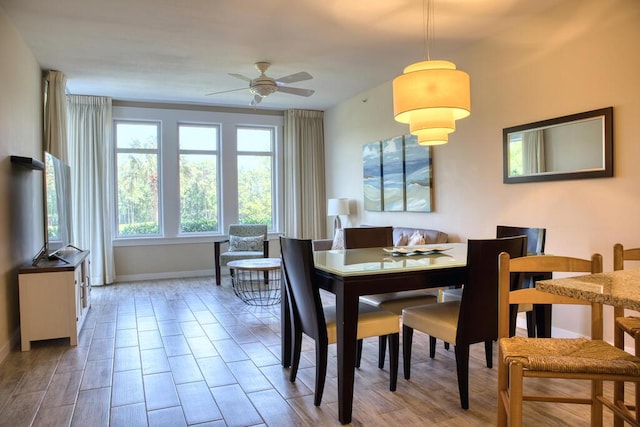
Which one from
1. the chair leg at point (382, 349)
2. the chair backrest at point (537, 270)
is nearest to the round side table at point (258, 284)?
the chair leg at point (382, 349)

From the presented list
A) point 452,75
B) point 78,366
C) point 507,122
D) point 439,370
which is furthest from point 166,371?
point 507,122

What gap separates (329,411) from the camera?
241 centimetres

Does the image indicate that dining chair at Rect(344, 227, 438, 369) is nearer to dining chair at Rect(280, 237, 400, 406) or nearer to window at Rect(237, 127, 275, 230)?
dining chair at Rect(280, 237, 400, 406)

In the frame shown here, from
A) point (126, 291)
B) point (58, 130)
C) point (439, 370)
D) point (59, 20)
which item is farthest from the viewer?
point (126, 291)

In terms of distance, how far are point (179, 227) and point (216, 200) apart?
74cm

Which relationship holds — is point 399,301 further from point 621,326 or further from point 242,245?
point 242,245

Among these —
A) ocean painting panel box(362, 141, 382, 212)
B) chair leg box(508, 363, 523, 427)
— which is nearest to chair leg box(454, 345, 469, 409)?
chair leg box(508, 363, 523, 427)

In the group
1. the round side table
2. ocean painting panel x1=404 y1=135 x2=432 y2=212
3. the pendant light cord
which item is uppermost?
the pendant light cord

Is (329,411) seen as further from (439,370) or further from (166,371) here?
(166,371)

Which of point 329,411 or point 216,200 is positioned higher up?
point 216,200

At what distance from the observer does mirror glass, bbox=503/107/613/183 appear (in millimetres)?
3229

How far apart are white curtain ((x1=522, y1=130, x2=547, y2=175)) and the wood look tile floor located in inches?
61.9

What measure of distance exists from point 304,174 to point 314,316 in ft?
17.5

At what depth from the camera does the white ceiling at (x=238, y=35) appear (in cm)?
352
